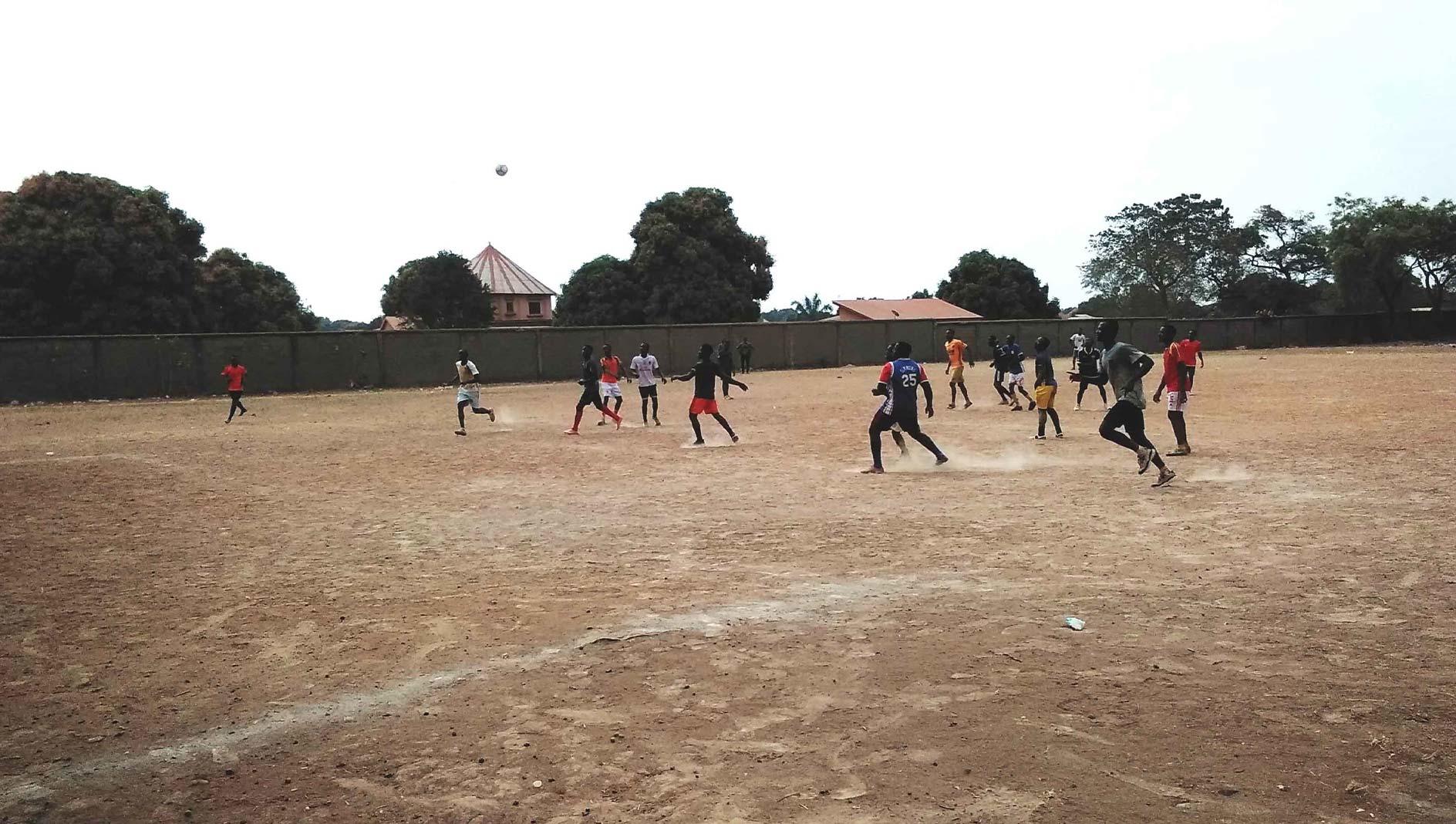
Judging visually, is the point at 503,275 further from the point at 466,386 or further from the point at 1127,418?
the point at 1127,418

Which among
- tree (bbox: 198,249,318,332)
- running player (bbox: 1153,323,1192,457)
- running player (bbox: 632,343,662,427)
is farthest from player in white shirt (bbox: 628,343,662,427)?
tree (bbox: 198,249,318,332)

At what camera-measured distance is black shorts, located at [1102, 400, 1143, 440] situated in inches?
463

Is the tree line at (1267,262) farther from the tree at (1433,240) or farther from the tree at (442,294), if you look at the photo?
the tree at (442,294)

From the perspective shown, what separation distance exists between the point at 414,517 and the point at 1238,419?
1447cm

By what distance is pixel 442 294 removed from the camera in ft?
233

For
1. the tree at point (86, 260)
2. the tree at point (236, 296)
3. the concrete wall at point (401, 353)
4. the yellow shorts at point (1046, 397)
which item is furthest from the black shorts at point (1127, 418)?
the tree at point (236, 296)

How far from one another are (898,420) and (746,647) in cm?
744

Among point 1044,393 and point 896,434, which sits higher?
point 1044,393

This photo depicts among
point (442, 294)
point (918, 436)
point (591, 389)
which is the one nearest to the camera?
point (918, 436)

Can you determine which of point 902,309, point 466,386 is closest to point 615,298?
point 902,309

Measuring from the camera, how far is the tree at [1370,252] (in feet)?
208

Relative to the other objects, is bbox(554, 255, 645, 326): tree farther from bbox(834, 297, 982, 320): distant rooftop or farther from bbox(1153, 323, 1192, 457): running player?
bbox(1153, 323, 1192, 457): running player

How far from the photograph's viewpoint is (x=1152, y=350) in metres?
56.7

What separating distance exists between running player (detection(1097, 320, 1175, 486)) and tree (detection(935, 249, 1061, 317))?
6657 cm
